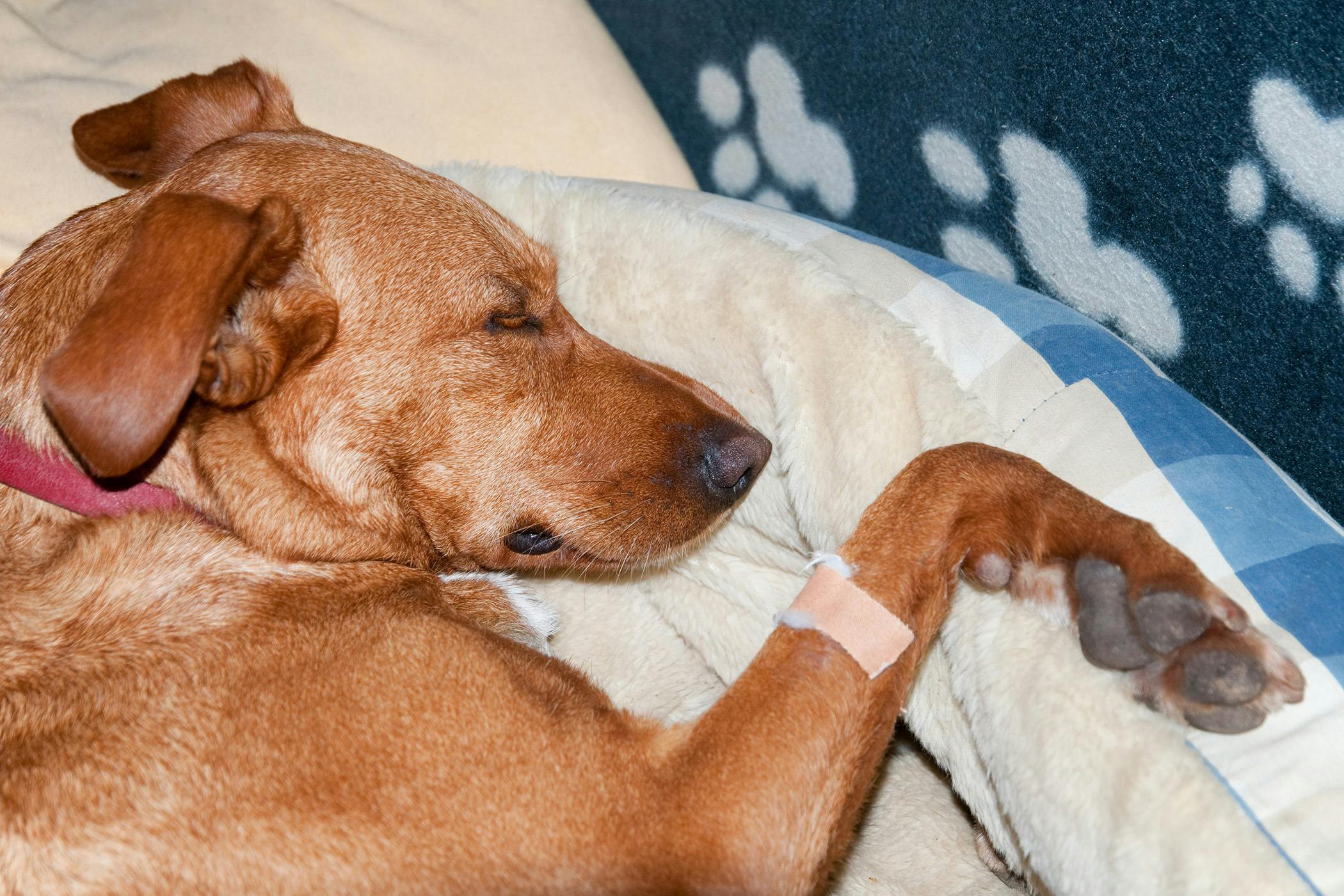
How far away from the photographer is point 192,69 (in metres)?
3.27

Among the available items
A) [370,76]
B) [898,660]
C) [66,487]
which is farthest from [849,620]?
[370,76]

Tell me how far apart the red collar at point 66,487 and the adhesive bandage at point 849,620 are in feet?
4.13

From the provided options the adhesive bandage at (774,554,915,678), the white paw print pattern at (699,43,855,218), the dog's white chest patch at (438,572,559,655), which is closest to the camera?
the adhesive bandage at (774,554,915,678)

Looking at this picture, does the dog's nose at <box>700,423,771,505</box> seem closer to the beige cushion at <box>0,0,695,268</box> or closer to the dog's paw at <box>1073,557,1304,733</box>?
the dog's paw at <box>1073,557,1304,733</box>

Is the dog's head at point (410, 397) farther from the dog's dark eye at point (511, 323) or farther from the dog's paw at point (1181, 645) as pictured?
the dog's paw at point (1181, 645)

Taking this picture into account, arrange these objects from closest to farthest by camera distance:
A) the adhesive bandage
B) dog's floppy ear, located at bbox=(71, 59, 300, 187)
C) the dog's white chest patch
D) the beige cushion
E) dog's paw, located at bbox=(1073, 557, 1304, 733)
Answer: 1. dog's paw, located at bbox=(1073, 557, 1304, 733)
2. the adhesive bandage
3. the dog's white chest patch
4. dog's floppy ear, located at bbox=(71, 59, 300, 187)
5. the beige cushion

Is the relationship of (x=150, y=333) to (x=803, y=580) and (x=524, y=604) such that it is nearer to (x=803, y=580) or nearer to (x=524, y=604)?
(x=524, y=604)

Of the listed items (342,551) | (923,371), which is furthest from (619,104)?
(342,551)

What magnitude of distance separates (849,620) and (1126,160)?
1.25 m

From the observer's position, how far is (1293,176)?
2.07 meters

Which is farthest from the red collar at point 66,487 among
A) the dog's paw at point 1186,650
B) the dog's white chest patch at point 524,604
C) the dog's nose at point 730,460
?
the dog's paw at point 1186,650

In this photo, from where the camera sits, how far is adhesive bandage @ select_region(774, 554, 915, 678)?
6.47 ft

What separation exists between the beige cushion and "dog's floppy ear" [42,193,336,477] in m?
1.55

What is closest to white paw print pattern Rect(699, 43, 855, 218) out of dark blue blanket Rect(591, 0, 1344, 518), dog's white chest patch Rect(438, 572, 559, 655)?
dark blue blanket Rect(591, 0, 1344, 518)
